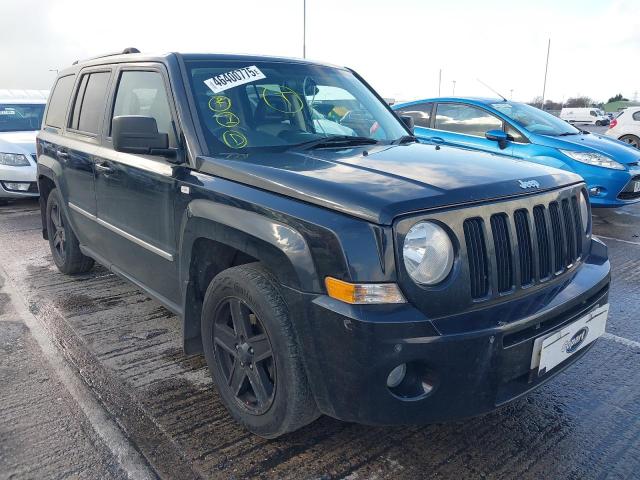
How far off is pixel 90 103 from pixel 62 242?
1.55 metres

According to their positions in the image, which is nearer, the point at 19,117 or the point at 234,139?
the point at 234,139

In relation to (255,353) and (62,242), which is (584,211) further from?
(62,242)

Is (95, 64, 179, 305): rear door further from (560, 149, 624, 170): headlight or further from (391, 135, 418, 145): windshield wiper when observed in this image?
(560, 149, 624, 170): headlight

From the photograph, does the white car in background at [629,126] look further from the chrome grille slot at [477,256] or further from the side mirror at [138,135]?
the side mirror at [138,135]

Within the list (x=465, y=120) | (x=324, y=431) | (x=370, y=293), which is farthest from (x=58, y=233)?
(x=465, y=120)

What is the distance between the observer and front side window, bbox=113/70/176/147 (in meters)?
3.11

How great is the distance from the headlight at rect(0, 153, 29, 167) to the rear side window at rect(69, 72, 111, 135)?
4714 millimetres

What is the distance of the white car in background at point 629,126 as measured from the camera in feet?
45.9

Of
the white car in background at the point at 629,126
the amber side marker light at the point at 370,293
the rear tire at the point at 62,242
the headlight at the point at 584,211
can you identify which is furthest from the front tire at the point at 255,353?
the white car in background at the point at 629,126

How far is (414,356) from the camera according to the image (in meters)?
1.98

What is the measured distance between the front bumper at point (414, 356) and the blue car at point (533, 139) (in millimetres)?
4673

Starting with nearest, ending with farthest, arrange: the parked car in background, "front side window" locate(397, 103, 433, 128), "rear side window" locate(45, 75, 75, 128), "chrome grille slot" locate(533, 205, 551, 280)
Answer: "chrome grille slot" locate(533, 205, 551, 280) < "rear side window" locate(45, 75, 75, 128) < "front side window" locate(397, 103, 433, 128) < the parked car in background

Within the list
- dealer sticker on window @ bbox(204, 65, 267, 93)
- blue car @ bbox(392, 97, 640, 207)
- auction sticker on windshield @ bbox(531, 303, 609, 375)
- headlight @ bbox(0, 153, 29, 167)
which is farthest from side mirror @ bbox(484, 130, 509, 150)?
headlight @ bbox(0, 153, 29, 167)

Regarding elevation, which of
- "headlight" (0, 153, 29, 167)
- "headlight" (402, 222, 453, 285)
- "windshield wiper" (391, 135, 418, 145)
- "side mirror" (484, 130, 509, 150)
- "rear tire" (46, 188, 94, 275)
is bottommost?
"rear tire" (46, 188, 94, 275)
